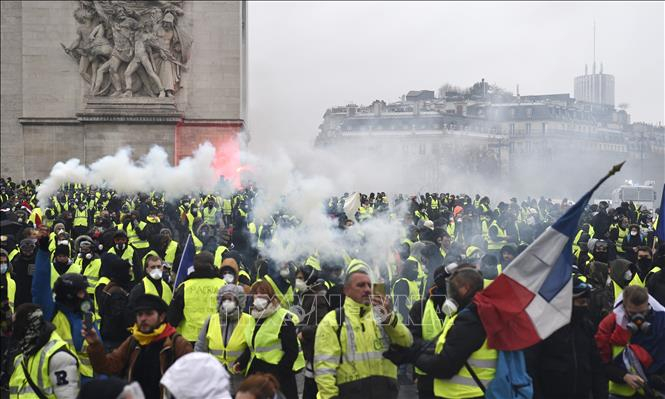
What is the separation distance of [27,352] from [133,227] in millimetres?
9487

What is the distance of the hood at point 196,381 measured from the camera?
187 inches

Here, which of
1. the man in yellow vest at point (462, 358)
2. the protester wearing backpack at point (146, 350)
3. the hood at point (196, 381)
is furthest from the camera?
the protester wearing backpack at point (146, 350)

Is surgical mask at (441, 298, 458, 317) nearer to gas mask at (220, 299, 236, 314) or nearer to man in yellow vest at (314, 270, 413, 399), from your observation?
man in yellow vest at (314, 270, 413, 399)

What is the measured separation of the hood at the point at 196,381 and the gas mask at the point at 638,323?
126 inches

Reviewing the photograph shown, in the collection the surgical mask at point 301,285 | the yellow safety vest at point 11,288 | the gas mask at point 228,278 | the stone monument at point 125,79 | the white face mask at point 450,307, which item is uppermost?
the stone monument at point 125,79

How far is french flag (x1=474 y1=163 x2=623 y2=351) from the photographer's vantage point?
572cm

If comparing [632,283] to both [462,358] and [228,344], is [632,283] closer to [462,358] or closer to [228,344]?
[462,358]

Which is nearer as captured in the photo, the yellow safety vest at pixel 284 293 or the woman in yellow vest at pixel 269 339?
the woman in yellow vest at pixel 269 339

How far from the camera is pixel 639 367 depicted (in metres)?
6.67

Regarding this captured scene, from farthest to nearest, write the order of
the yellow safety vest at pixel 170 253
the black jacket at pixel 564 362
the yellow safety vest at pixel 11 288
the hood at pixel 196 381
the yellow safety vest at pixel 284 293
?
1. the yellow safety vest at pixel 170 253
2. the yellow safety vest at pixel 284 293
3. the yellow safety vest at pixel 11 288
4. the black jacket at pixel 564 362
5. the hood at pixel 196 381

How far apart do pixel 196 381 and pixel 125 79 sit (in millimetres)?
29715

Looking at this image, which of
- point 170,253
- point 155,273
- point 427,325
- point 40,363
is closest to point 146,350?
point 40,363

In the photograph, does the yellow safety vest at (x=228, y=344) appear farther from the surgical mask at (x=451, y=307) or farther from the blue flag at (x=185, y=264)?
the blue flag at (x=185, y=264)

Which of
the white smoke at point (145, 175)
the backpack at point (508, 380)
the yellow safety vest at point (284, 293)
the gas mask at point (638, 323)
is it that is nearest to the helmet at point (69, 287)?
the yellow safety vest at point (284, 293)
